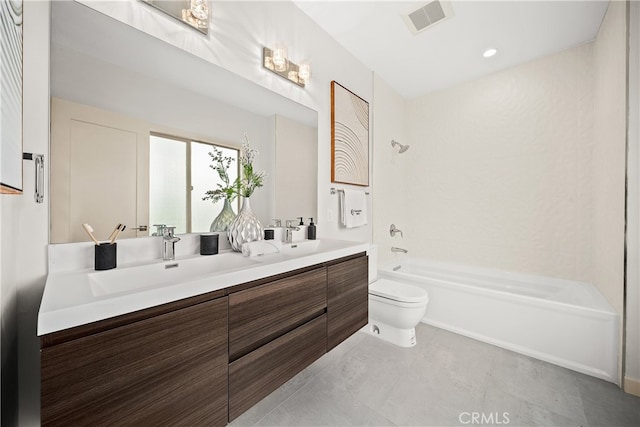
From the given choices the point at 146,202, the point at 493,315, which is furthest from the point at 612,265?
the point at 146,202

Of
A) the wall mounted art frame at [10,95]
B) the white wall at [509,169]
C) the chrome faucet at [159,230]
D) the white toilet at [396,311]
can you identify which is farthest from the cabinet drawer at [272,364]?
the white wall at [509,169]

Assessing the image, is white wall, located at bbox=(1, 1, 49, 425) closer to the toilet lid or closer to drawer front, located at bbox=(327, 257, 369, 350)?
drawer front, located at bbox=(327, 257, 369, 350)

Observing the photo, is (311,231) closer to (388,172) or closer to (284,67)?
(284,67)

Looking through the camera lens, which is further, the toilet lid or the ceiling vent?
the toilet lid

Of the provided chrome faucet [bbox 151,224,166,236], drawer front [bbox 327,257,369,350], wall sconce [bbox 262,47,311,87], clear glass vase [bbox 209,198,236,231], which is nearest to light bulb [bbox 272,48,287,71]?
wall sconce [bbox 262,47,311,87]

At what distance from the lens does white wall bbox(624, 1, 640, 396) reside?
146 cm

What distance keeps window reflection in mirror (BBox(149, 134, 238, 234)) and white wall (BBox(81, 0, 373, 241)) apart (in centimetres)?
47

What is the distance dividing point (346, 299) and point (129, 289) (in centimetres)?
101

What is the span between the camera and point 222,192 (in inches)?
54.8

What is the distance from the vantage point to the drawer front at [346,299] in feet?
4.37

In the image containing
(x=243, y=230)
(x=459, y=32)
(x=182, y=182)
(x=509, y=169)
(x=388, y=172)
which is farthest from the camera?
(x=388, y=172)

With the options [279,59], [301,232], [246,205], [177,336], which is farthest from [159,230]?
[279,59]

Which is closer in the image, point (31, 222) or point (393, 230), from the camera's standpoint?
point (31, 222)

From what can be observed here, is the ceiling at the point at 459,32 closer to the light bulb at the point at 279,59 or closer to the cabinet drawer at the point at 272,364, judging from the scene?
the light bulb at the point at 279,59
